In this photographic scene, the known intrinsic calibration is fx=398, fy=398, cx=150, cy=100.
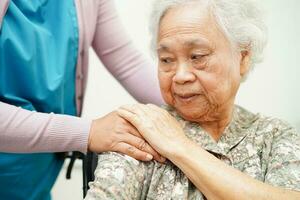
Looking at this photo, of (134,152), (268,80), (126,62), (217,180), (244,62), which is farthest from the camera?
(268,80)

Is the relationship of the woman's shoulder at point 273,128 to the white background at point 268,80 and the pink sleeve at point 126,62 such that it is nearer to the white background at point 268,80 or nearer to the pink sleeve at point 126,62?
the pink sleeve at point 126,62

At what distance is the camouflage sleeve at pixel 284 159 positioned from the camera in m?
1.13

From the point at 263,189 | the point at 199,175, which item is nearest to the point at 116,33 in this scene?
the point at 199,175

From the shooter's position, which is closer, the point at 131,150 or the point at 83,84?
the point at 131,150

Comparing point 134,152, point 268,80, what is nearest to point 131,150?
point 134,152

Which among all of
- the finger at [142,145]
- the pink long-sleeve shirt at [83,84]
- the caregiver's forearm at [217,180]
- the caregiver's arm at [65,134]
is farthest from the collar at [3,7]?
the caregiver's forearm at [217,180]

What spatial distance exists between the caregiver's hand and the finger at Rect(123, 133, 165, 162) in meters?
0.02

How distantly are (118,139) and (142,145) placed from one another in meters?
0.07

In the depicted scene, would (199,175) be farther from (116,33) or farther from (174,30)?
(116,33)

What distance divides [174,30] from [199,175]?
43cm

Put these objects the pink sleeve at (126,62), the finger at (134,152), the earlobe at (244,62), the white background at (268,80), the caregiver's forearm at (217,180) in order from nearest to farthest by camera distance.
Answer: the caregiver's forearm at (217,180) < the finger at (134,152) < the earlobe at (244,62) < the pink sleeve at (126,62) < the white background at (268,80)

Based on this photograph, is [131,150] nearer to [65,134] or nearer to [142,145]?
[142,145]

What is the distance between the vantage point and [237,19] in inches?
46.8

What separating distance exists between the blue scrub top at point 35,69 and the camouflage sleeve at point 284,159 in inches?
29.5
